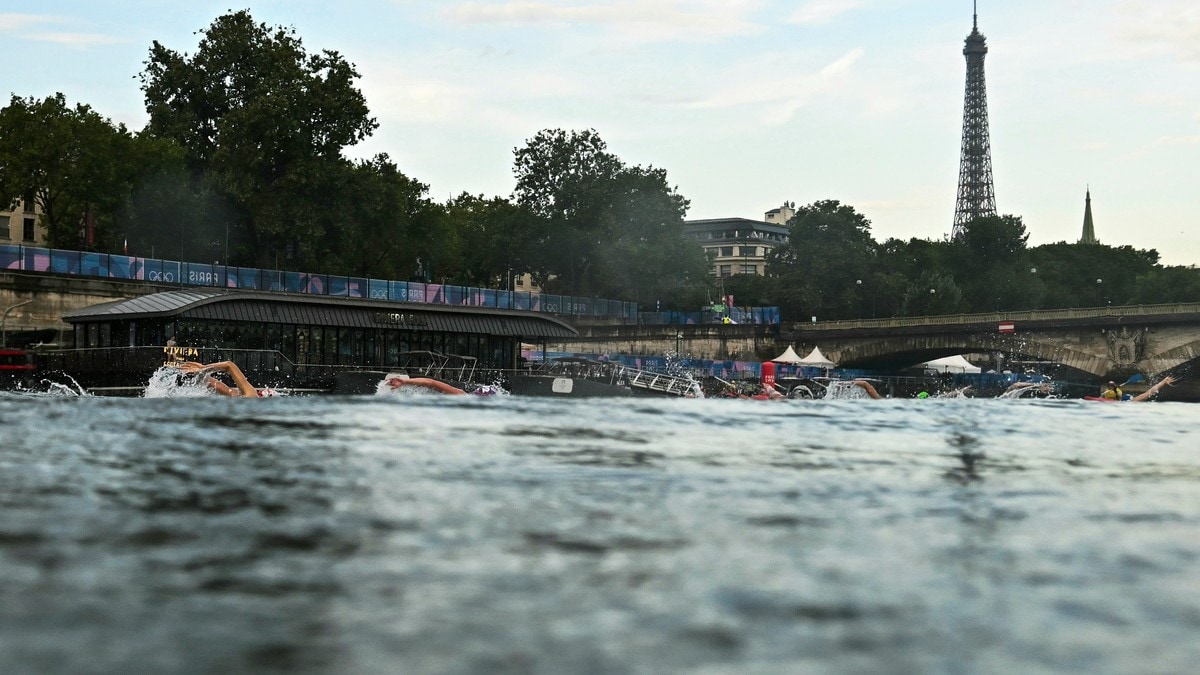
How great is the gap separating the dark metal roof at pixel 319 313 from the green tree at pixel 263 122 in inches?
665

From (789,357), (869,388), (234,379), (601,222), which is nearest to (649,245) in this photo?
(601,222)

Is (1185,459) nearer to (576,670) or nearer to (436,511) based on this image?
(436,511)

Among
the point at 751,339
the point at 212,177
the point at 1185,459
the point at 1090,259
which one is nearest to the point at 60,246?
the point at 212,177

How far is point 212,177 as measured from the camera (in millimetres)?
75438

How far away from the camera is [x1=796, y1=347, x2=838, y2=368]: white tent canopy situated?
92562mm

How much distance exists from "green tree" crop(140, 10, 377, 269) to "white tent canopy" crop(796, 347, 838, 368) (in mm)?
34620

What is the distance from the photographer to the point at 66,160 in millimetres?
72500

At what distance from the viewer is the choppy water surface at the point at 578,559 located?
5.43 m

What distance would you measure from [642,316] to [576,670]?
103 meters

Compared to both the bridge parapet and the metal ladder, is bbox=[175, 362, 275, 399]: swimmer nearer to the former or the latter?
the metal ladder

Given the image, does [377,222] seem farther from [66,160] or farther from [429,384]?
[429,384]

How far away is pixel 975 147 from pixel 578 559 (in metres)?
196

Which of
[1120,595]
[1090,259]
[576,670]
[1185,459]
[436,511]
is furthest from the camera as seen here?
[1090,259]

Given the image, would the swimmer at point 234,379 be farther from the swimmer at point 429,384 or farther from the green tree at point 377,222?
the green tree at point 377,222
